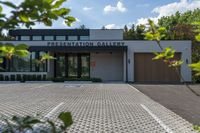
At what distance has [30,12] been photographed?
1483 millimetres

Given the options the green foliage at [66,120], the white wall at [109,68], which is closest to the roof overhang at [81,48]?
the white wall at [109,68]

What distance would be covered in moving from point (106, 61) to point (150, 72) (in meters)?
4.47

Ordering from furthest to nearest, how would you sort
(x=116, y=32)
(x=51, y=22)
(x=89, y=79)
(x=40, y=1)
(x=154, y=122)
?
(x=116, y=32) < (x=89, y=79) < (x=154, y=122) < (x=51, y=22) < (x=40, y=1)

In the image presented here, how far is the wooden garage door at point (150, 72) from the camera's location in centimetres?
3328

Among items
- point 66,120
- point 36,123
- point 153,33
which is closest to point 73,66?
point 153,33

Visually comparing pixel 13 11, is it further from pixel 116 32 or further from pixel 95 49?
pixel 116 32

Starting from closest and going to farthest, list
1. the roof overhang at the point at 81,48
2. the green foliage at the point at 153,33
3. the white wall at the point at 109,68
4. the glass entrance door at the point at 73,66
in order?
the green foliage at the point at 153,33
the roof overhang at the point at 81,48
the white wall at the point at 109,68
the glass entrance door at the point at 73,66

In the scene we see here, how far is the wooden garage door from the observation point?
33281 mm

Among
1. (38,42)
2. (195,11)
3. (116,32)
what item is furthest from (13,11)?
(195,11)

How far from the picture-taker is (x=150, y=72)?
3338 cm

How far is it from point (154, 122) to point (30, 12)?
8628 millimetres

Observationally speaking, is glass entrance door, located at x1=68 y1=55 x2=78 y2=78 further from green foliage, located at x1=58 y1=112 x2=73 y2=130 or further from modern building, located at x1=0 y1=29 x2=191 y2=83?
green foliage, located at x1=58 y1=112 x2=73 y2=130

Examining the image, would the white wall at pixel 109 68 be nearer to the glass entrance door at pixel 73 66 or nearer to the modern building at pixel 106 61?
the modern building at pixel 106 61

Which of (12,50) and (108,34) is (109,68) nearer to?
(108,34)
